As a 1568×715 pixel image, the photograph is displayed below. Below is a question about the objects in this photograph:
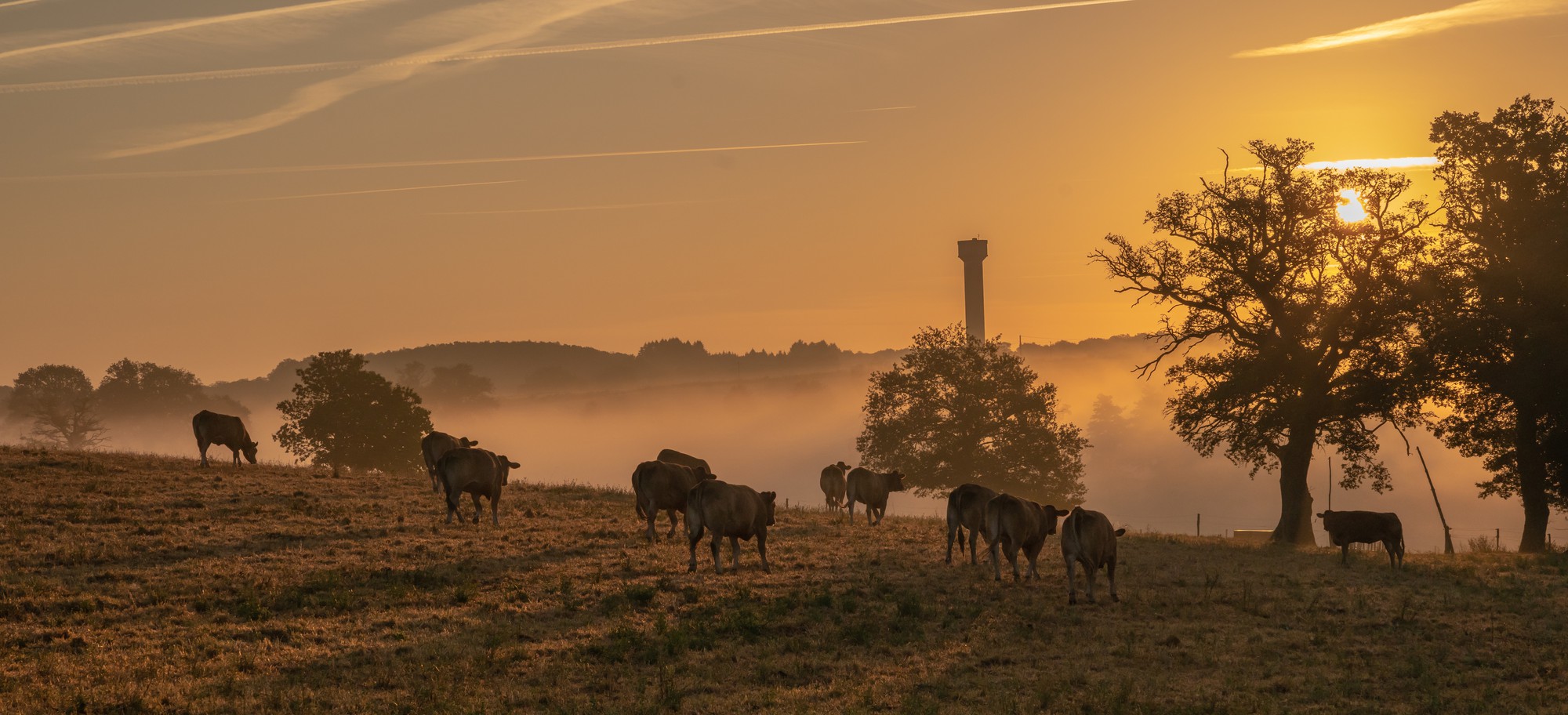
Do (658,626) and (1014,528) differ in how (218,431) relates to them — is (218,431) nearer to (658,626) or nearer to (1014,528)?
(658,626)

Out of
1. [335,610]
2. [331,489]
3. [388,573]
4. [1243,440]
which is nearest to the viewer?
[335,610]

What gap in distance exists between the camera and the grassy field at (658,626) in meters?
15.6

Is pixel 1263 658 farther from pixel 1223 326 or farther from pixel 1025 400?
pixel 1025 400

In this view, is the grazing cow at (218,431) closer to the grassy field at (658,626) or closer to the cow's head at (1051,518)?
the grassy field at (658,626)

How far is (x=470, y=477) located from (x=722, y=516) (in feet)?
26.7

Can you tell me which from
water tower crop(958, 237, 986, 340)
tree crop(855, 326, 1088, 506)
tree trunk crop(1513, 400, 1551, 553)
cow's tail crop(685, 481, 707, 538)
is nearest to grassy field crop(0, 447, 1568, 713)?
cow's tail crop(685, 481, 707, 538)

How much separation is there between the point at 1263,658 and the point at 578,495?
24.6 meters

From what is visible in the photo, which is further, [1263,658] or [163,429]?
[163,429]

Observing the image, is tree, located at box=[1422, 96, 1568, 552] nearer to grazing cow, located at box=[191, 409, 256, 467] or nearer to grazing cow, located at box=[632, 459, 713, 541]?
grazing cow, located at box=[632, 459, 713, 541]

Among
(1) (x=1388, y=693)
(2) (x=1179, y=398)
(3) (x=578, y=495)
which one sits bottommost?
(1) (x=1388, y=693)

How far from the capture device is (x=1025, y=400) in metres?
69.5

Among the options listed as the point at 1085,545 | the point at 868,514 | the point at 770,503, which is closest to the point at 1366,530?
the point at 1085,545

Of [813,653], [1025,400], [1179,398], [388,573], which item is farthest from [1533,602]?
[1025,400]

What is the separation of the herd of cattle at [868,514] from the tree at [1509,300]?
11.1 m
